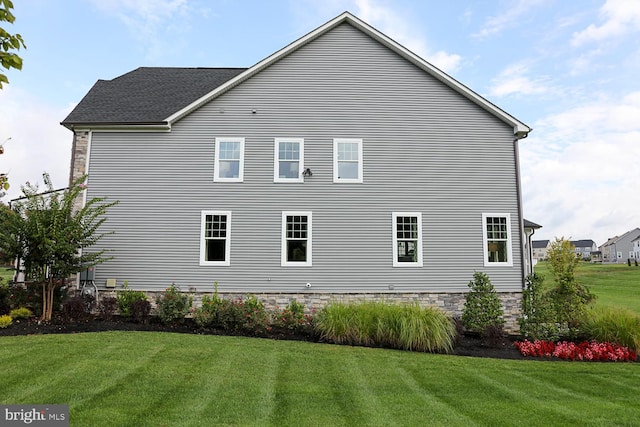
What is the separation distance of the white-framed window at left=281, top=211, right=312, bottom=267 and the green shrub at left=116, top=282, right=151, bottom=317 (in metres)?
4.32

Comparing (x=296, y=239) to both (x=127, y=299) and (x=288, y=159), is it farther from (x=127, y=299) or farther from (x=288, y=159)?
(x=127, y=299)

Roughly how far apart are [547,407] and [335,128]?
9870 mm

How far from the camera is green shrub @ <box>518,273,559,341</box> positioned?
37.0ft

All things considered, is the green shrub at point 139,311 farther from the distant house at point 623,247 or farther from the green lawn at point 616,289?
the distant house at point 623,247

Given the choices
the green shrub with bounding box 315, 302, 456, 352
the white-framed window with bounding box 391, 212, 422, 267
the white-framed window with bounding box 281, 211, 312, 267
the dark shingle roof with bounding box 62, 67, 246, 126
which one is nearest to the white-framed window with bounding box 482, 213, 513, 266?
the white-framed window with bounding box 391, 212, 422, 267

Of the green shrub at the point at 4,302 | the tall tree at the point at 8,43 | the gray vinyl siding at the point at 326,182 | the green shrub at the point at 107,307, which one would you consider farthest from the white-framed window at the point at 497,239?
the green shrub at the point at 4,302

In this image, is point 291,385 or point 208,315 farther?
point 208,315

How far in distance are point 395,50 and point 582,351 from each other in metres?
10.4

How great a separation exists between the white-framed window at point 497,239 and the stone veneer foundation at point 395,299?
1.10m

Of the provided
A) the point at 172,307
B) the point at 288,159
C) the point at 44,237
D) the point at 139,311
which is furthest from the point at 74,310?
the point at 288,159

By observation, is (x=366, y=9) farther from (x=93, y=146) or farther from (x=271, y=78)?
(x=93, y=146)

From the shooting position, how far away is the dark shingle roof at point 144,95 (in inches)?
531

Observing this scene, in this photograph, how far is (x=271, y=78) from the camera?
13789 mm

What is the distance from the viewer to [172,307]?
1152 cm
